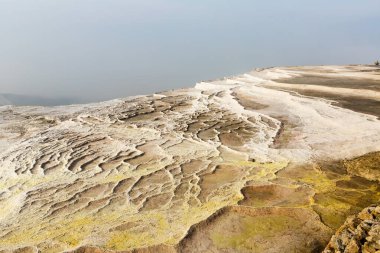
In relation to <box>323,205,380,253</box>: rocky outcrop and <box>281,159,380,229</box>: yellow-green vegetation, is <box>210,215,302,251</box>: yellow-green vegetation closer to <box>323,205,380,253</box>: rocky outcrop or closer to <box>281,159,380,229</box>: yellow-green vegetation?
<box>281,159,380,229</box>: yellow-green vegetation

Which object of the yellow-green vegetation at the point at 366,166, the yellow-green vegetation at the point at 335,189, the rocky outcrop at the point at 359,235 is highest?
the rocky outcrop at the point at 359,235

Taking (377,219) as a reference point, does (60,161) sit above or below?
below

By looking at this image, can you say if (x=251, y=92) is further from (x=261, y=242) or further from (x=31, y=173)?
(x=261, y=242)

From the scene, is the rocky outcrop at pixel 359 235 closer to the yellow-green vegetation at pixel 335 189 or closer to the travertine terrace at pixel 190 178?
the travertine terrace at pixel 190 178

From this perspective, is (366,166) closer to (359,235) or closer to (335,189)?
(335,189)

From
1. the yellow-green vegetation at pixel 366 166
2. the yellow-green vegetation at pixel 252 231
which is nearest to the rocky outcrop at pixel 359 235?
the yellow-green vegetation at pixel 252 231

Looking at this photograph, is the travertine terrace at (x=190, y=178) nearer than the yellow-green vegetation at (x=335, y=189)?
Yes

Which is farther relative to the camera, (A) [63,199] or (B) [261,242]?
(A) [63,199]

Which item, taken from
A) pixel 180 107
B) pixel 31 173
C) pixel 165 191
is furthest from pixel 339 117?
pixel 31 173
